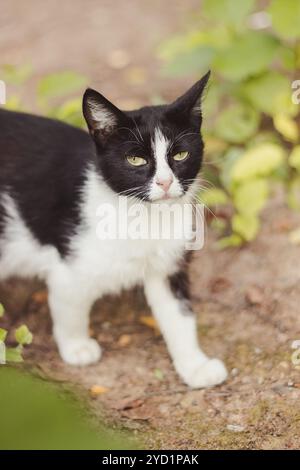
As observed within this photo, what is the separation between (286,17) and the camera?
10.6ft

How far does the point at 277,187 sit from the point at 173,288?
4.26 feet

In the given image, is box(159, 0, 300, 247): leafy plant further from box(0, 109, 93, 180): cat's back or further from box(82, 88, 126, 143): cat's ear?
box(82, 88, 126, 143): cat's ear

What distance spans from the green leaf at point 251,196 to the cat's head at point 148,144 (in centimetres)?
102

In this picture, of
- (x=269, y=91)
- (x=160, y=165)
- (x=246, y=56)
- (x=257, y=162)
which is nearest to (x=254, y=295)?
(x=257, y=162)

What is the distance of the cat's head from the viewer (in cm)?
209

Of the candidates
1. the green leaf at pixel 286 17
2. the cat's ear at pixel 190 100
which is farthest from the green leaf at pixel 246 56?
the cat's ear at pixel 190 100

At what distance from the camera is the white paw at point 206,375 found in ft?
7.97

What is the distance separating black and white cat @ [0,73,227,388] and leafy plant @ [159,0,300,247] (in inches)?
34.1

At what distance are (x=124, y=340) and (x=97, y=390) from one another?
0.43 metres

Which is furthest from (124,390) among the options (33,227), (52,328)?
(33,227)

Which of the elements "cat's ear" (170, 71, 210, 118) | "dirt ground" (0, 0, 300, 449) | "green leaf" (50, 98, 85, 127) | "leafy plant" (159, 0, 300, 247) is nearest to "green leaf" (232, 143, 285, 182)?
"leafy plant" (159, 0, 300, 247)

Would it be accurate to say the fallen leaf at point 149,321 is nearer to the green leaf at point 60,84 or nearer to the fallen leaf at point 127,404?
the fallen leaf at point 127,404

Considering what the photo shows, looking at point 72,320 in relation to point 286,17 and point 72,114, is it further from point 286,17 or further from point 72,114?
point 286,17

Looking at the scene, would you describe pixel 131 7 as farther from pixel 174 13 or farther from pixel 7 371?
pixel 7 371
